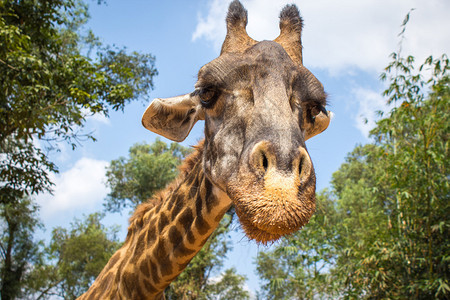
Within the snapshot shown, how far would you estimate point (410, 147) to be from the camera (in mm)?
7434

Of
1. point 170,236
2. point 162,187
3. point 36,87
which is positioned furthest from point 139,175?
point 170,236

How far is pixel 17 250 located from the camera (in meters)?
23.6

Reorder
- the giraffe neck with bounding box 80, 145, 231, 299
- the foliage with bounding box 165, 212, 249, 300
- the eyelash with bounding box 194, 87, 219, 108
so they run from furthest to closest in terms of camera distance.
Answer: the foliage with bounding box 165, 212, 249, 300
the giraffe neck with bounding box 80, 145, 231, 299
the eyelash with bounding box 194, 87, 219, 108

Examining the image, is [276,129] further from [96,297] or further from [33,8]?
[33,8]

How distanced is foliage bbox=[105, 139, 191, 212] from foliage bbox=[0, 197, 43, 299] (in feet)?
16.1

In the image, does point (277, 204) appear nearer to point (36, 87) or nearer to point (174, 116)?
point (174, 116)

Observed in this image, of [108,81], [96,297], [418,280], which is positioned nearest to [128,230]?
[96,297]

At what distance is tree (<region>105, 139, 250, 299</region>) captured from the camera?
18484 mm

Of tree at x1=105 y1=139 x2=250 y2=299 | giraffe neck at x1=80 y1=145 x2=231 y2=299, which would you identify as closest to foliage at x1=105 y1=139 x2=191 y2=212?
tree at x1=105 y1=139 x2=250 y2=299

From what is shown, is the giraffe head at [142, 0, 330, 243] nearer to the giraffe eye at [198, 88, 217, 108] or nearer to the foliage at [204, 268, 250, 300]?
the giraffe eye at [198, 88, 217, 108]

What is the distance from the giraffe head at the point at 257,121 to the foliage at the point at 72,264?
21442 millimetres

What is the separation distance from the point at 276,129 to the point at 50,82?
Answer: 7.65m

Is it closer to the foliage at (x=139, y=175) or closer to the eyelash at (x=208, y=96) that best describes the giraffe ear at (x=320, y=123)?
the eyelash at (x=208, y=96)

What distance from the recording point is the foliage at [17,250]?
22031mm
